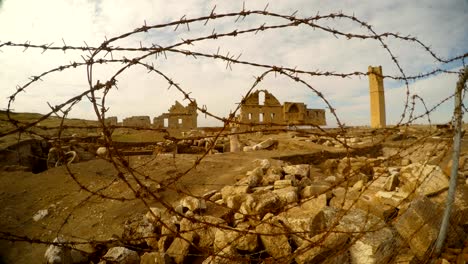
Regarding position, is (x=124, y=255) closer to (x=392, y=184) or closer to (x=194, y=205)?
(x=194, y=205)

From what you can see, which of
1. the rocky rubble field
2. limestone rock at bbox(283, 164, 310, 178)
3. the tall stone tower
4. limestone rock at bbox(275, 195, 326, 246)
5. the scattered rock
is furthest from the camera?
the tall stone tower

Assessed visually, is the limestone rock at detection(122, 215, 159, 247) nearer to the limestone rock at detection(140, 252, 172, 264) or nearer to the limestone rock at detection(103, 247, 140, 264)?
the limestone rock at detection(103, 247, 140, 264)

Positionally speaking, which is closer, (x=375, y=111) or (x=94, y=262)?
(x=94, y=262)

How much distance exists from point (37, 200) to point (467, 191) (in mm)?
8783

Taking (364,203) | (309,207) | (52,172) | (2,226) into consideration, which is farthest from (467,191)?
(52,172)

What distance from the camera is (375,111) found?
71.9 ft

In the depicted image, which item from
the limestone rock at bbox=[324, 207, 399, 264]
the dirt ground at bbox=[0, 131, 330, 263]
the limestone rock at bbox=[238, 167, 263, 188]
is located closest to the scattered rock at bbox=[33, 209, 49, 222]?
the dirt ground at bbox=[0, 131, 330, 263]

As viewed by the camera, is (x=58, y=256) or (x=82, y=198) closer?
(x=58, y=256)

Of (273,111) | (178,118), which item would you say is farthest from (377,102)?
(178,118)

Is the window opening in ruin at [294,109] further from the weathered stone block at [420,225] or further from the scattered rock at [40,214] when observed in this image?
the weathered stone block at [420,225]

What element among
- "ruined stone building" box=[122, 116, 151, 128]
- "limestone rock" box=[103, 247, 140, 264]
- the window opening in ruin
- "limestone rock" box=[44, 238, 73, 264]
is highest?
the window opening in ruin

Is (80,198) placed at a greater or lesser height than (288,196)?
lesser

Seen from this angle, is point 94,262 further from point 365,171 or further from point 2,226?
point 365,171

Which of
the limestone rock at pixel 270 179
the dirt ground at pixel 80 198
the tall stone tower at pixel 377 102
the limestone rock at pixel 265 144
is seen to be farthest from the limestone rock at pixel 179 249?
the tall stone tower at pixel 377 102
